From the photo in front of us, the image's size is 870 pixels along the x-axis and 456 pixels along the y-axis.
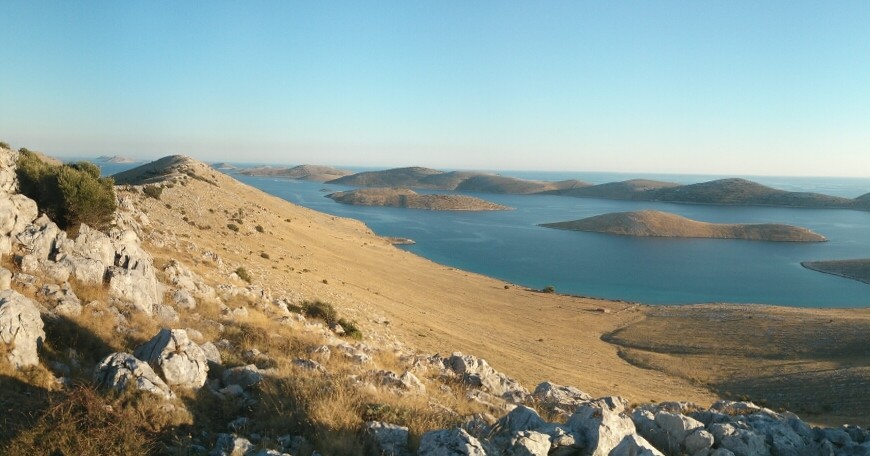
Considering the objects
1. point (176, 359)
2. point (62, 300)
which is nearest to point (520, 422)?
point (176, 359)

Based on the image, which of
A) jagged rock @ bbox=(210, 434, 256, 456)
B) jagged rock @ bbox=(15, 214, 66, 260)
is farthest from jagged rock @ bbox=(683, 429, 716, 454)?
jagged rock @ bbox=(15, 214, 66, 260)

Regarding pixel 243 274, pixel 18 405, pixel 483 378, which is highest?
pixel 18 405

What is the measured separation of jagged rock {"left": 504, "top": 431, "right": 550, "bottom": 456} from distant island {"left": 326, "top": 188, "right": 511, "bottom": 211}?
168471mm

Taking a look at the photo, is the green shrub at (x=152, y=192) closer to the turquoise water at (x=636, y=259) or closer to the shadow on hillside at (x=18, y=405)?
the shadow on hillside at (x=18, y=405)

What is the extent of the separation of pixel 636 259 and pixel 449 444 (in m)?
92.9

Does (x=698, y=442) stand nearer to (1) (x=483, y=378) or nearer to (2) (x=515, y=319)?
(1) (x=483, y=378)

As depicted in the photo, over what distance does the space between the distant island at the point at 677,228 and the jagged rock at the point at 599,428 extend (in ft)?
419

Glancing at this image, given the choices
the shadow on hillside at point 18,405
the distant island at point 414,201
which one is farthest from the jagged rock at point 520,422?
the distant island at point 414,201

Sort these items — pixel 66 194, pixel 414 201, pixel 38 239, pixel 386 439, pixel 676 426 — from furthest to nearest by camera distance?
pixel 414 201
pixel 66 194
pixel 38 239
pixel 676 426
pixel 386 439

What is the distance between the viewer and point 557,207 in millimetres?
198375

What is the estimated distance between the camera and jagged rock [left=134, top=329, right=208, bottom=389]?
707 centimetres

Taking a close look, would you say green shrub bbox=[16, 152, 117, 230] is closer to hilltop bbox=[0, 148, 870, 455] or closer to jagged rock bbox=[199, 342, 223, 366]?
hilltop bbox=[0, 148, 870, 455]

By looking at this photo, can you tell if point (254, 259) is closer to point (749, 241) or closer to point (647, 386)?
point (647, 386)

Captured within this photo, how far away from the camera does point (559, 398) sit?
40.9ft
